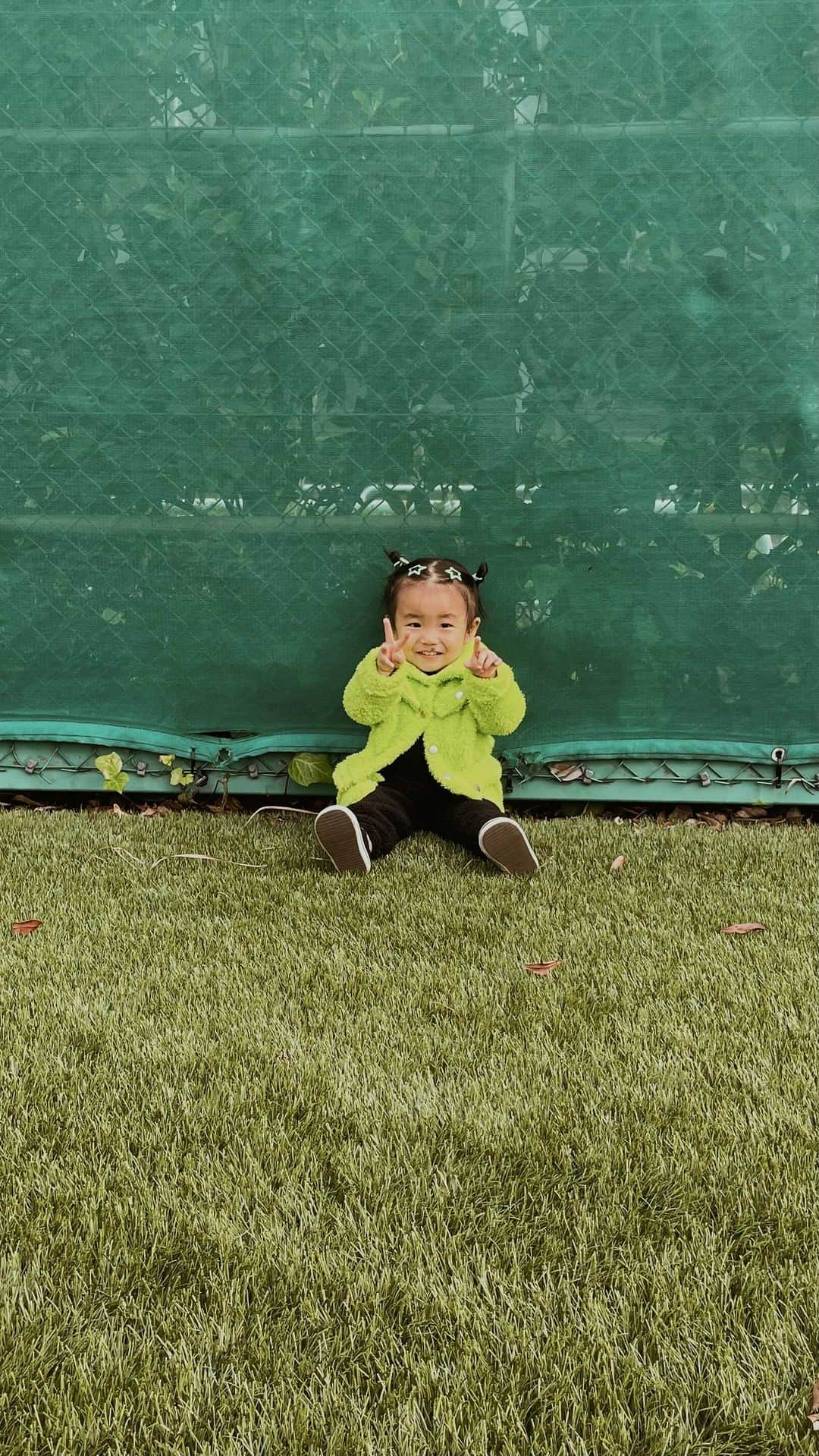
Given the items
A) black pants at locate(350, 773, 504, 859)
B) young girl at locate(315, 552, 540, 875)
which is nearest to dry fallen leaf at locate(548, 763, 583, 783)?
young girl at locate(315, 552, 540, 875)

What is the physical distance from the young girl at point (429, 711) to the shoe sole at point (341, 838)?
222 millimetres

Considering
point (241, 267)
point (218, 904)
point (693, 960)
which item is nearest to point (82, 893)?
point (218, 904)

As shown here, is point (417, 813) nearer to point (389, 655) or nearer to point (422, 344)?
point (389, 655)

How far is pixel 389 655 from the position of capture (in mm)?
2902

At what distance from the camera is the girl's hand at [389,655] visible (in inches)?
114

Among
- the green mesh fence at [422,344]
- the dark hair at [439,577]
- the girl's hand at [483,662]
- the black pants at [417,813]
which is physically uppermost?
the green mesh fence at [422,344]

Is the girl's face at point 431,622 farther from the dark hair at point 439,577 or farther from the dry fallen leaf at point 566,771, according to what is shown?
the dry fallen leaf at point 566,771

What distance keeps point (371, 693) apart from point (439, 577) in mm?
371

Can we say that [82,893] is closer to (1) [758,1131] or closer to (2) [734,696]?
(1) [758,1131]

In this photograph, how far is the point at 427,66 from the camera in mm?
3057

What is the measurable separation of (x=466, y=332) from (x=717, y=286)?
0.72m

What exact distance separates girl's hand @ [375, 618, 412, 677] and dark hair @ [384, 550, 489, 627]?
0.15 metres

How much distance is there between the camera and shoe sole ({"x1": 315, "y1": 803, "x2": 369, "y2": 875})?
105 inches

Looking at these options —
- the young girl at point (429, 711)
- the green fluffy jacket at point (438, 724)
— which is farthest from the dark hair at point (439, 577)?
the green fluffy jacket at point (438, 724)
